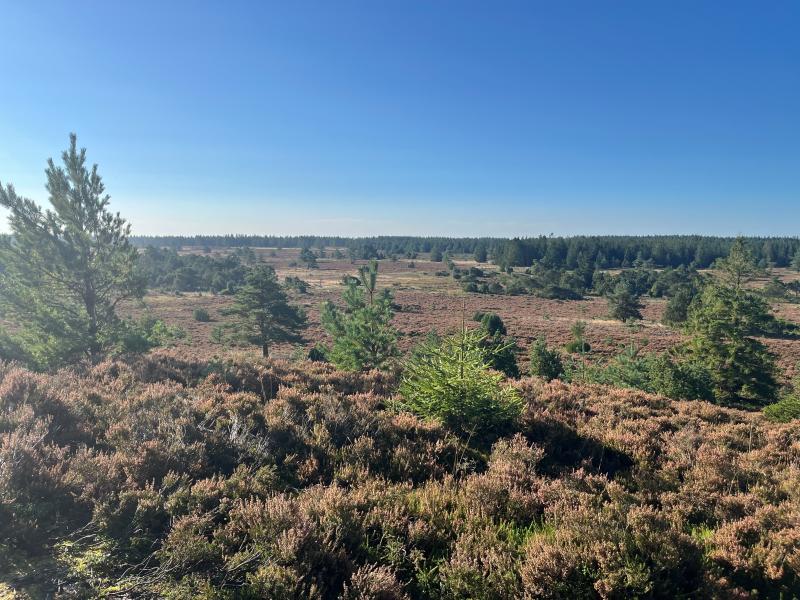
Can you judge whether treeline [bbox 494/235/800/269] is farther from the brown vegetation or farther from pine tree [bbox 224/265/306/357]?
the brown vegetation

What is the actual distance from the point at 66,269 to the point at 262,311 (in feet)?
47.3

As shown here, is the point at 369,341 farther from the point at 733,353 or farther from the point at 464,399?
the point at 733,353

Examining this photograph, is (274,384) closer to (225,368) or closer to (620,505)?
(225,368)

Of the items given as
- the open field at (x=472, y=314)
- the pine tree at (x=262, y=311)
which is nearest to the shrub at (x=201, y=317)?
the open field at (x=472, y=314)

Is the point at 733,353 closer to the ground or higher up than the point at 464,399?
closer to the ground

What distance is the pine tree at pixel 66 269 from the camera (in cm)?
1271

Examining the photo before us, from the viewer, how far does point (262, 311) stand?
89.8ft

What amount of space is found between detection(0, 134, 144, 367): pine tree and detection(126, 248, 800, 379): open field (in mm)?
7864

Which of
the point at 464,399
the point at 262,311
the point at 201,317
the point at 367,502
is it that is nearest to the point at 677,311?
the point at 262,311

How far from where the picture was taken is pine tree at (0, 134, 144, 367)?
12.7 metres

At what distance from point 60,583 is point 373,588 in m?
2.47

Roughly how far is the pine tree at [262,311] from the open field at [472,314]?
9.86 feet

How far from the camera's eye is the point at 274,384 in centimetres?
954

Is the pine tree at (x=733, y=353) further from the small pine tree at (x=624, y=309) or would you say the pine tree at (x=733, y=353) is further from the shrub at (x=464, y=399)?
the small pine tree at (x=624, y=309)
